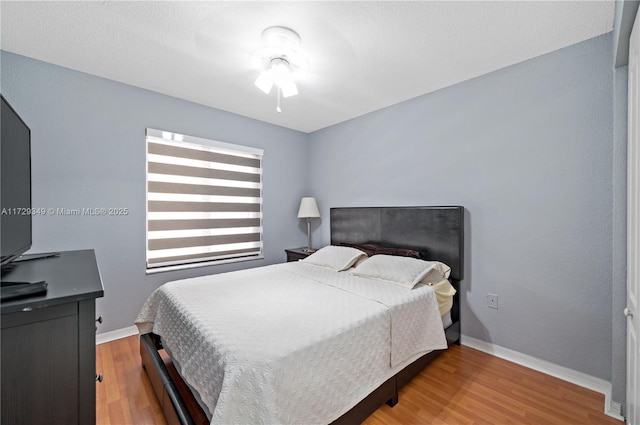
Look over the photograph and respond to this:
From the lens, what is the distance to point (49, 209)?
2316 millimetres

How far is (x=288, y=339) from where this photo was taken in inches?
52.9

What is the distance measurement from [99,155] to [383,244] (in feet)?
9.60

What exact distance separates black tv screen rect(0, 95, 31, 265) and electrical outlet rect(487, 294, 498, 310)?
2.99 m

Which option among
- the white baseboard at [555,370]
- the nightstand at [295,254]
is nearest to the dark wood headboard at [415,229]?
the nightstand at [295,254]

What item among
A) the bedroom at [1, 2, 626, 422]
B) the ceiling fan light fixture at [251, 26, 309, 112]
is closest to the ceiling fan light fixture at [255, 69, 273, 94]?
the ceiling fan light fixture at [251, 26, 309, 112]

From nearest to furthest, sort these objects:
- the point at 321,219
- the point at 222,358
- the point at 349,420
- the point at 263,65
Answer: the point at 222,358, the point at 349,420, the point at 263,65, the point at 321,219

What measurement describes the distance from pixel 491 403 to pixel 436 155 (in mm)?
2047

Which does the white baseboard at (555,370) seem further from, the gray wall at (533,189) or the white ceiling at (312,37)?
the white ceiling at (312,37)

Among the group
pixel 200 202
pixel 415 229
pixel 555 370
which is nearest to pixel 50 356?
pixel 200 202

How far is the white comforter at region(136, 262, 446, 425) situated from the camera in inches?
46.0

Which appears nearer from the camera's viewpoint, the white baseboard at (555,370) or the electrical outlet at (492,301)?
the white baseboard at (555,370)

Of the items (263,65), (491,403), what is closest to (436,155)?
(263,65)

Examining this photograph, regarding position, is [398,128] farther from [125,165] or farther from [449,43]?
[125,165]

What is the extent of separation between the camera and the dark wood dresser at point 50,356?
0.75 metres
